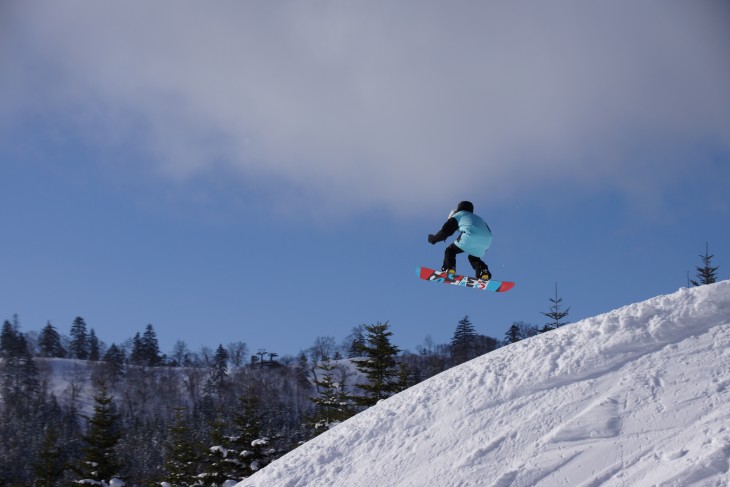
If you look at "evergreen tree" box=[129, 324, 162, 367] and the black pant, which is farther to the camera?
"evergreen tree" box=[129, 324, 162, 367]

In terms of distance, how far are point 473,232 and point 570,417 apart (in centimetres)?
578

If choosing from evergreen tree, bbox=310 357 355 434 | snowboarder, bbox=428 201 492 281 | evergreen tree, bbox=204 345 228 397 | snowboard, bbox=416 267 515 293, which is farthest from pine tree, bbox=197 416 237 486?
evergreen tree, bbox=204 345 228 397

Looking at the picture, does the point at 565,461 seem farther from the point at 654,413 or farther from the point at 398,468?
the point at 398,468

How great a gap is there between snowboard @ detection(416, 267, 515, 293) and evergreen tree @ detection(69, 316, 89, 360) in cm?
19458

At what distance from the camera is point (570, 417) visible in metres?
10.6

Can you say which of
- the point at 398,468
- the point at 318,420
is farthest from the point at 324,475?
the point at 318,420

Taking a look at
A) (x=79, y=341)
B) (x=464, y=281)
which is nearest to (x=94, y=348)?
(x=79, y=341)

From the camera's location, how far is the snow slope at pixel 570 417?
355 inches

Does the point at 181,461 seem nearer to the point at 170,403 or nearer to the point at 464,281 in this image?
the point at 464,281

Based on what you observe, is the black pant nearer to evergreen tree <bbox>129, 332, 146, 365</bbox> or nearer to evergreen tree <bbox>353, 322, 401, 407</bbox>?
evergreen tree <bbox>353, 322, 401, 407</bbox>

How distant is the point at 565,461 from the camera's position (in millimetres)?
9414

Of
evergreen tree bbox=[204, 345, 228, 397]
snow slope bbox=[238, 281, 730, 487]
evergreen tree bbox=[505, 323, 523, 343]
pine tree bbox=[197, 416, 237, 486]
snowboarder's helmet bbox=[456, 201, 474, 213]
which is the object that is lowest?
snow slope bbox=[238, 281, 730, 487]

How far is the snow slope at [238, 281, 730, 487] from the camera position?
901 centimetres

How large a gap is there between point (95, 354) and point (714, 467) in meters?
199
